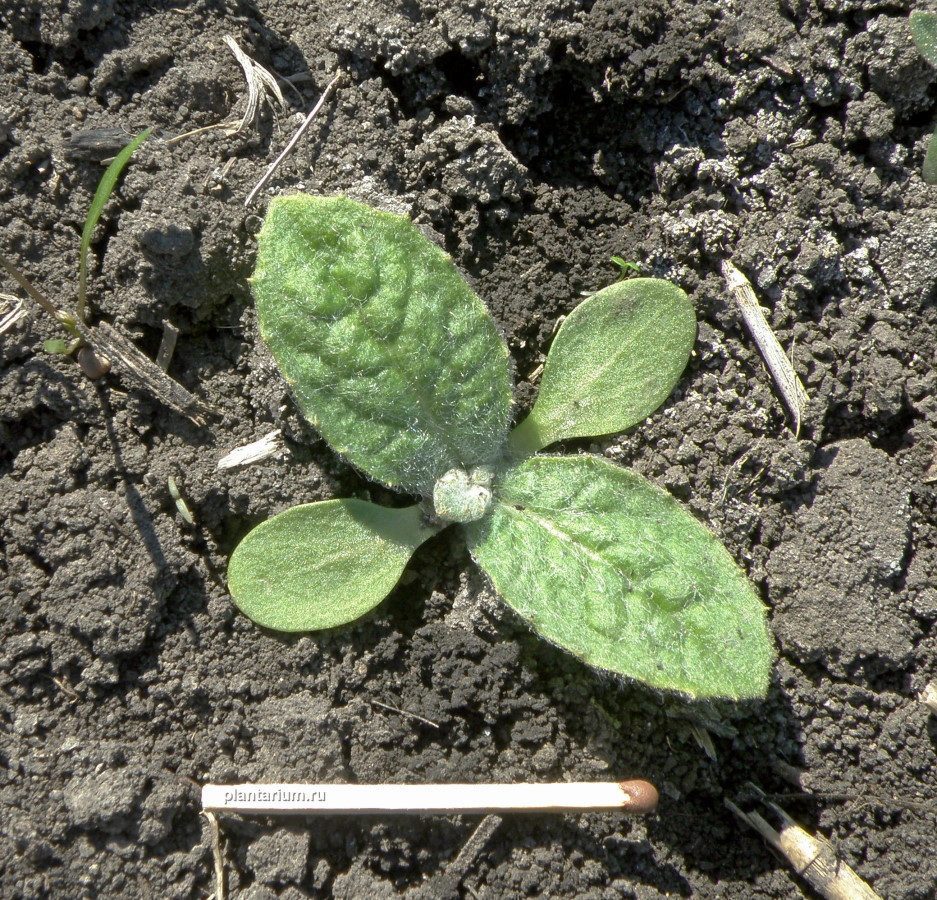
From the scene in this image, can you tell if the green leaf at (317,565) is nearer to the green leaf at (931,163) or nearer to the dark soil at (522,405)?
the dark soil at (522,405)

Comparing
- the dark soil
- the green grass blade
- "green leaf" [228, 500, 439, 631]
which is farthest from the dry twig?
the green grass blade

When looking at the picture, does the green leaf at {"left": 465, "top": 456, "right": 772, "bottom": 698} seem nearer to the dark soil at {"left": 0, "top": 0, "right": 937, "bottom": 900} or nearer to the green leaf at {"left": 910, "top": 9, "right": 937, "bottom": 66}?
the dark soil at {"left": 0, "top": 0, "right": 937, "bottom": 900}

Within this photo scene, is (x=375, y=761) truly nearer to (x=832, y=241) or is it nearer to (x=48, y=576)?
(x=48, y=576)

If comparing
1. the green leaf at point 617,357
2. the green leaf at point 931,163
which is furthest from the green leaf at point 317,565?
the green leaf at point 931,163

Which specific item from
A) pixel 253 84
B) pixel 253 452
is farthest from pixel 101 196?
pixel 253 452

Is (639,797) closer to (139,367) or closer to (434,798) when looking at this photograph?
(434,798)

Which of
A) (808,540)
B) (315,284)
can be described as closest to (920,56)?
(808,540)
